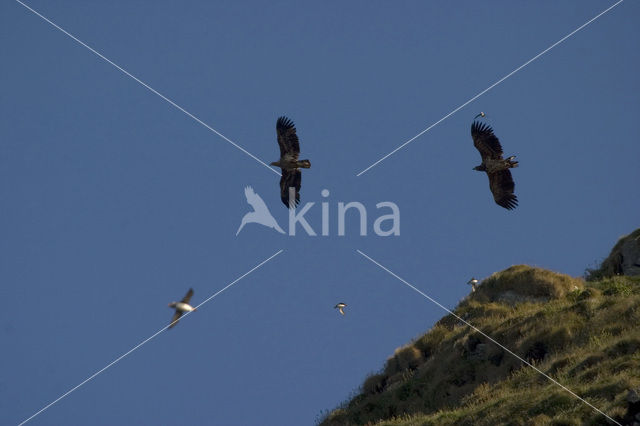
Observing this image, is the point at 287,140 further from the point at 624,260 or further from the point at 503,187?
the point at 624,260

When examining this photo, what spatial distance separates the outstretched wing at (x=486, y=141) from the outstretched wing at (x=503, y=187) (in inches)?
28.4

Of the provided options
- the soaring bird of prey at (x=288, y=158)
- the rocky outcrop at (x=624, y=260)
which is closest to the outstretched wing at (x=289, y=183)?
the soaring bird of prey at (x=288, y=158)

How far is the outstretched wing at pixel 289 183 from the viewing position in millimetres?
37906

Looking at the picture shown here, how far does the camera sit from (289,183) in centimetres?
3816

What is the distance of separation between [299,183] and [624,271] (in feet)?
39.7

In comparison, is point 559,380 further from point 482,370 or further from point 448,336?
point 448,336

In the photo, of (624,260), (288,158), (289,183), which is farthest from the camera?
(624,260)

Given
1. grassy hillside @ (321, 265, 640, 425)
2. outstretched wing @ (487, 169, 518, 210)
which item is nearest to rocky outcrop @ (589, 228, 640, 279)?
grassy hillside @ (321, 265, 640, 425)

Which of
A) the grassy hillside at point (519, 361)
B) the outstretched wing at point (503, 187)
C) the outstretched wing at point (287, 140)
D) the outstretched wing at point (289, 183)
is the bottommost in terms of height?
the grassy hillside at point (519, 361)

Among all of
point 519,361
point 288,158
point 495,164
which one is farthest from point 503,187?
point 288,158

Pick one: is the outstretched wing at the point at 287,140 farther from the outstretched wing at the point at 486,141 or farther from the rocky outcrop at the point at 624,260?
the rocky outcrop at the point at 624,260

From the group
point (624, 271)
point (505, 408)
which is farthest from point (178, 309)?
point (624, 271)

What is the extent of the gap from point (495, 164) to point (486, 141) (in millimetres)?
790

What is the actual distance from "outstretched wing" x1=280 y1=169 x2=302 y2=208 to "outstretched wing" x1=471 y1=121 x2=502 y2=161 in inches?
251
